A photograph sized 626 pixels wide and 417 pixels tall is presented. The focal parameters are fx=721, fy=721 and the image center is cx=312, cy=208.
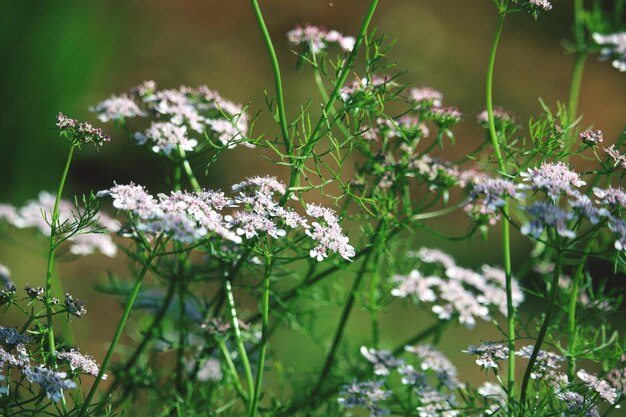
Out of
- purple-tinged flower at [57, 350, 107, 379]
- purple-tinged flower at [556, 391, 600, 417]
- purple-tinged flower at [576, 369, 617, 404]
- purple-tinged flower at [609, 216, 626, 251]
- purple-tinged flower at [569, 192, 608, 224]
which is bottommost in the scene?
purple-tinged flower at [556, 391, 600, 417]

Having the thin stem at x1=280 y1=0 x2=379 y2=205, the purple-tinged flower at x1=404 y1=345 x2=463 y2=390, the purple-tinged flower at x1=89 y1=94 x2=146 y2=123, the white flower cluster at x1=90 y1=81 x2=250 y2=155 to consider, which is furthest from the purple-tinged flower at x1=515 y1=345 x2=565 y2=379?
the purple-tinged flower at x1=89 y1=94 x2=146 y2=123

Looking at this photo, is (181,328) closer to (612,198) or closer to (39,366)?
(39,366)

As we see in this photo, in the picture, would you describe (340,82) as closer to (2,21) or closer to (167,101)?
(167,101)

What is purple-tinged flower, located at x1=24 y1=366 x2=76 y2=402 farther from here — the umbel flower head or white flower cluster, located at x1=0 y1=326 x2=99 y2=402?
the umbel flower head

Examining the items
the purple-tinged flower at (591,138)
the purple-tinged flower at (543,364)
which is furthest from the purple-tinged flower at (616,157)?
the purple-tinged flower at (543,364)

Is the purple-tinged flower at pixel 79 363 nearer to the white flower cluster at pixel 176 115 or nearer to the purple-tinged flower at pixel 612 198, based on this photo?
the white flower cluster at pixel 176 115

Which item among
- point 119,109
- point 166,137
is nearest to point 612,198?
point 166,137
